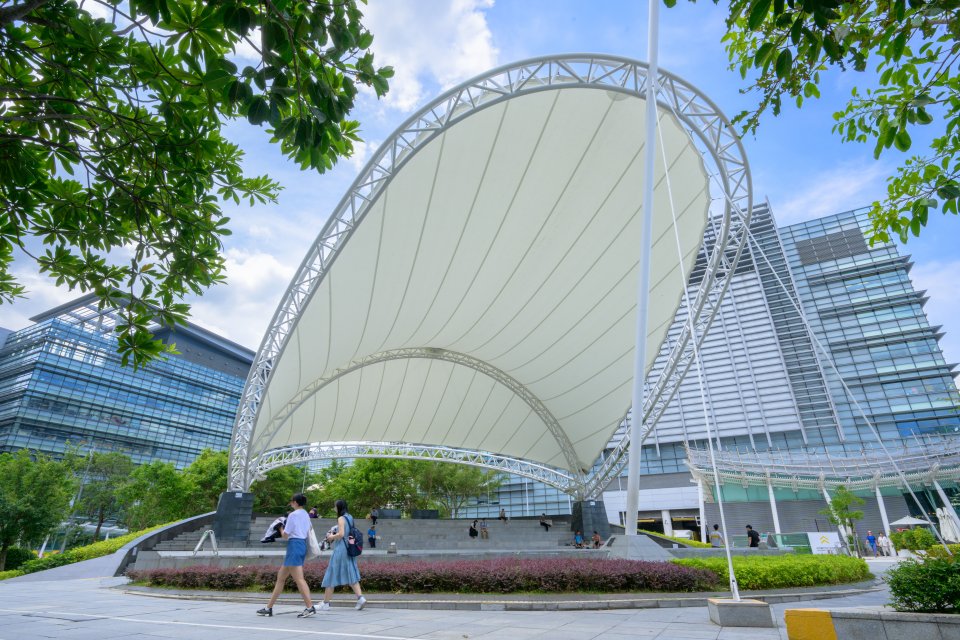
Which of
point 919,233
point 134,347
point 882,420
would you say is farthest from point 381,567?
point 882,420

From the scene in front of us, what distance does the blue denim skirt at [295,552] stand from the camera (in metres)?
6.19

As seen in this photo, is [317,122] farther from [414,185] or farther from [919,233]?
[414,185]

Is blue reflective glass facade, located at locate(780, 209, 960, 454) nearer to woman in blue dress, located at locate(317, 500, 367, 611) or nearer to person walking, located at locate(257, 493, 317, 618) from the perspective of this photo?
woman in blue dress, located at locate(317, 500, 367, 611)

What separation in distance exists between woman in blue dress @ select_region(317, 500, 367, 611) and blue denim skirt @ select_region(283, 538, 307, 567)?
0.34 metres

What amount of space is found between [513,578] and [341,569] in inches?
110

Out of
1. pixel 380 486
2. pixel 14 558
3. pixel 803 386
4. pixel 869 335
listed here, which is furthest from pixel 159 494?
pixel 869 335

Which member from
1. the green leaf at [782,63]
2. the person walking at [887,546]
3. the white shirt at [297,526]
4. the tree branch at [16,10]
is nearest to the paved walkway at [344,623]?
the white shirt at [297,526]

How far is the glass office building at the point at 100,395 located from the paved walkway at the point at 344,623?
5048 cm

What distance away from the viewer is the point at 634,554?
10922mm

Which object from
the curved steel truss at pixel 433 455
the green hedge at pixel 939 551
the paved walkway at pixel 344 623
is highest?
the curved steel truss at pixel 433 455

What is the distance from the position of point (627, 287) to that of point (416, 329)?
8846 mm

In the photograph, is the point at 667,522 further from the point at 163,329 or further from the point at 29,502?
the point at 163,329

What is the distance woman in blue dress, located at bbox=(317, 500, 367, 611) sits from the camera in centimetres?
652

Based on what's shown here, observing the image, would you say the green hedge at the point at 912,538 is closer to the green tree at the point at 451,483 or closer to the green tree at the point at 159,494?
the green tree at the point at 451,483
